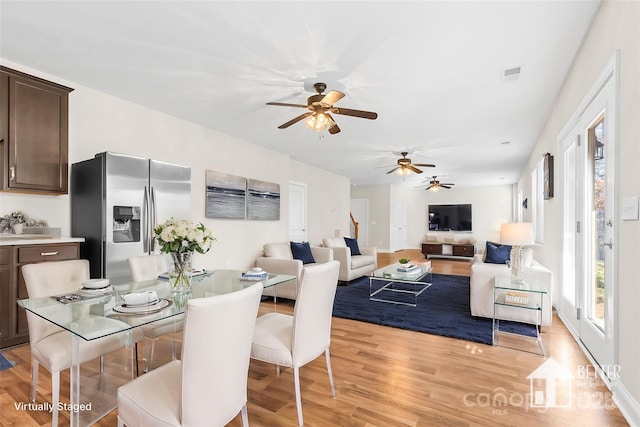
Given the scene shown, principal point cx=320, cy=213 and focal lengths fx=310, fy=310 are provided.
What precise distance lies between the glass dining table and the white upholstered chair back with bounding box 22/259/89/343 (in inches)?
7.7

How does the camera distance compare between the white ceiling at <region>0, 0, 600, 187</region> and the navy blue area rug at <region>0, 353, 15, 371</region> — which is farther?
the navy blue area rug at <region>0, 353, 15, 371</region>

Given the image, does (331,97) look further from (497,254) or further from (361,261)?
(361,261)

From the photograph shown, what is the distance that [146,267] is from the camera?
2.66 meters

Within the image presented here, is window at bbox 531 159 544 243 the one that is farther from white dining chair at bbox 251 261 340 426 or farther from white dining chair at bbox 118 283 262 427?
white dining chair at bbox 118 283 262 427

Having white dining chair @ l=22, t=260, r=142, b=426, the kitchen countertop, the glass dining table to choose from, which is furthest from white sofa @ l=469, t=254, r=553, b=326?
the kitchen countertop

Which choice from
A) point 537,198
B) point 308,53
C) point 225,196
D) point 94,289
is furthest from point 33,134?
point 537,198

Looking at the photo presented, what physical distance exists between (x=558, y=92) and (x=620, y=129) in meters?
1.97

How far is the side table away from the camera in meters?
2.93

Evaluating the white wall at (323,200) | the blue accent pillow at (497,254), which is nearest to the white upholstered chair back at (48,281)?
the blue accent pillow at (497,254)

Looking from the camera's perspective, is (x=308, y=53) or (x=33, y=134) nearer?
(x=308, y=53)

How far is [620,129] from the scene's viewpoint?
1882 mm

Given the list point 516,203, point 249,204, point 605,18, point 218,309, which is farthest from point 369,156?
point 516,203

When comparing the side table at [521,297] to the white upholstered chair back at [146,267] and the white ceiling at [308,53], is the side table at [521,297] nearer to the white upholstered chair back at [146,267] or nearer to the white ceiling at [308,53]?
the white ceiling at [308,53]

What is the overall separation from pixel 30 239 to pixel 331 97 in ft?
9.76
